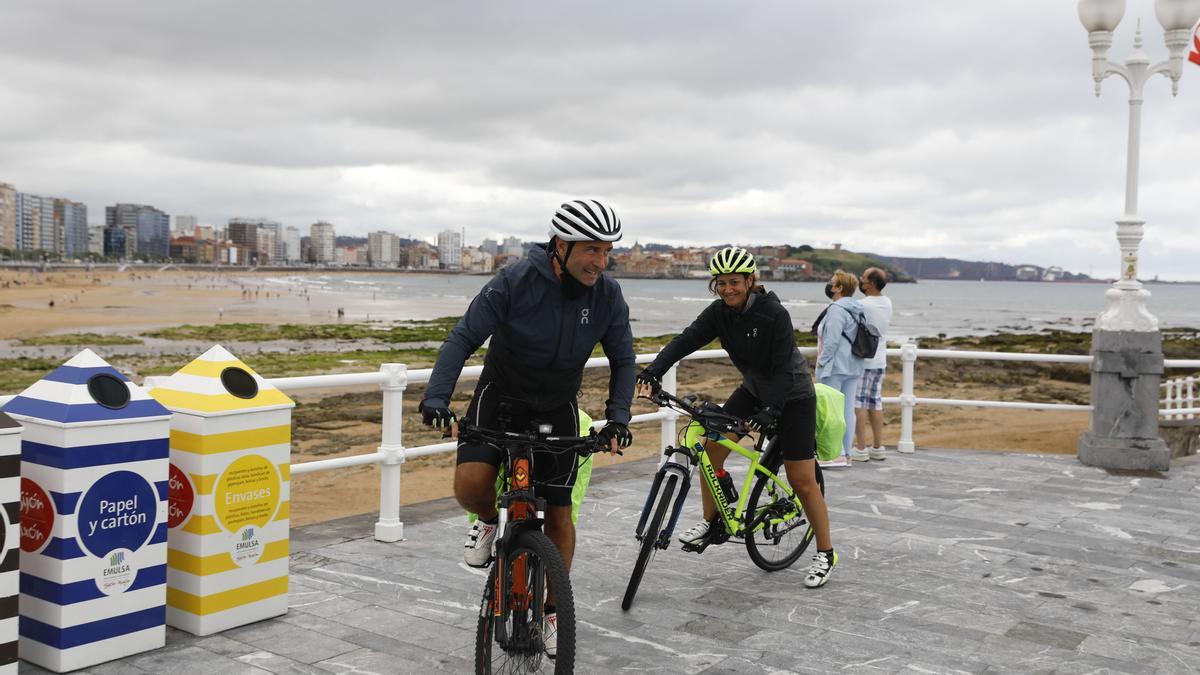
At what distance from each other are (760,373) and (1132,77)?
7009mm

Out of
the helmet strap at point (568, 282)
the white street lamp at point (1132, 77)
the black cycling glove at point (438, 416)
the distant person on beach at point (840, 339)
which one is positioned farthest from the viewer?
the white street lamp at point (1132, 77)

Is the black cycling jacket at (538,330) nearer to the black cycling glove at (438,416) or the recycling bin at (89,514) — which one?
the black cycling glove at (438,416)

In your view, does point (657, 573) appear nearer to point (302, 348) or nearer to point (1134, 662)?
point (1134, 662)

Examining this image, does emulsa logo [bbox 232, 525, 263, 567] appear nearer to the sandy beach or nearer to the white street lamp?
the sandy beach

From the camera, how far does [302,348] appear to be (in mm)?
41875

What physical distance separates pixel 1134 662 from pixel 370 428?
16.7 meters

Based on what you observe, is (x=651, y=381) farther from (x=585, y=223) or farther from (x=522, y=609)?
(x=522, y=609)

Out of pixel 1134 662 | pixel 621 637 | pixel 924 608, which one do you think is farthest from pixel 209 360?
pixel 1134 662

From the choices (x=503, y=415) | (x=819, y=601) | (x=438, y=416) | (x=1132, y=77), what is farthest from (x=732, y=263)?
(x=1132, y=77)

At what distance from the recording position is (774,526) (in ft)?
19.2

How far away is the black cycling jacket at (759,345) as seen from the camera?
5.46 metres

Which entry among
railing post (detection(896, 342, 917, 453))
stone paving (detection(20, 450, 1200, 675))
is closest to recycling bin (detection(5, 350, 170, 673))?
stone paving (detection(20, 450, 1200, 675))

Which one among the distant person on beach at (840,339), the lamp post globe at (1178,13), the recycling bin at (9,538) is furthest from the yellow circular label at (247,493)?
the lamp post globe at (1178,13)

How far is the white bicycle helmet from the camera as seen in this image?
12.8 ft
